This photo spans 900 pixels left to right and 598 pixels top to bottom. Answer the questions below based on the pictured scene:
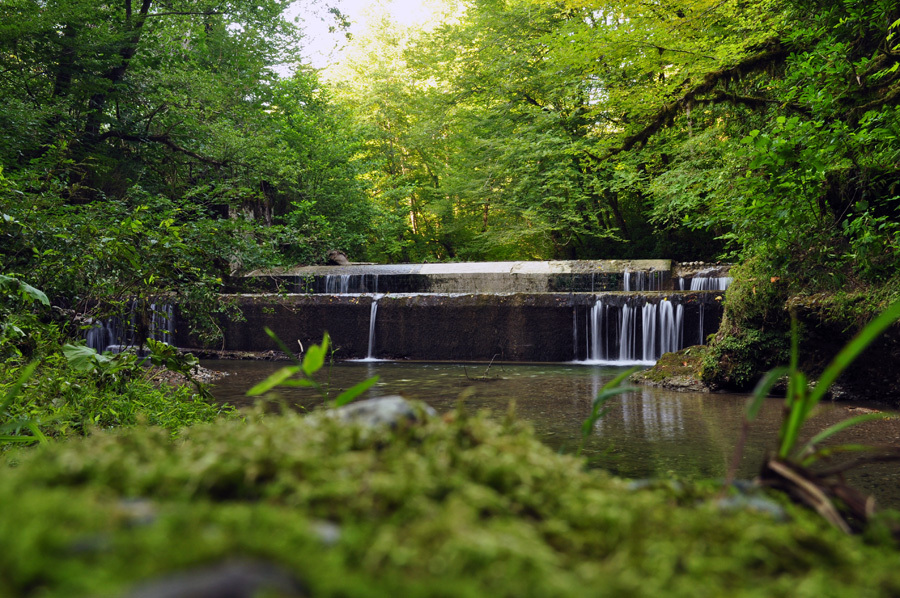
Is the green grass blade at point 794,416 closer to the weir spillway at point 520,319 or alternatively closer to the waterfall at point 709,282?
the weir spillway at point 520,319

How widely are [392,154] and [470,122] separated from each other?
745cm

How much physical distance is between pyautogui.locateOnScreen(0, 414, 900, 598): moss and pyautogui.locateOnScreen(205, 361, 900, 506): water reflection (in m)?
1.00

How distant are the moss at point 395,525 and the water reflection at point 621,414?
1.00 m

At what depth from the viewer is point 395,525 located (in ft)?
2.55

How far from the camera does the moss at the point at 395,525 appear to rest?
0.60 meters

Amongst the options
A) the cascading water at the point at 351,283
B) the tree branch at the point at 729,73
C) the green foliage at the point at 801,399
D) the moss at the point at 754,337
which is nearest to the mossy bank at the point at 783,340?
the moss at the point at 754,337

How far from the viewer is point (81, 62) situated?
10.6 meters

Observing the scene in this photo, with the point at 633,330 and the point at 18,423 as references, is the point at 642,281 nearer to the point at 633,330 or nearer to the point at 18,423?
the point at 633,330

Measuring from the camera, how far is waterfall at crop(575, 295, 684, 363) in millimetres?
11430

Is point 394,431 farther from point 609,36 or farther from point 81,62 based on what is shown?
point 81,62

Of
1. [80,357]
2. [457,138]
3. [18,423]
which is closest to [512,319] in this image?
[80,357]

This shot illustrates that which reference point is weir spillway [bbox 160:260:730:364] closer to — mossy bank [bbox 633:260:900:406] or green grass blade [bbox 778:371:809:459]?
mossy bank [bbox 633:260:900:406]

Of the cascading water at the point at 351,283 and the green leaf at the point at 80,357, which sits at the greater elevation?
the cascading water at the point at 351,283

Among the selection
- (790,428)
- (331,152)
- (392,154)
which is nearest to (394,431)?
(790,428)
